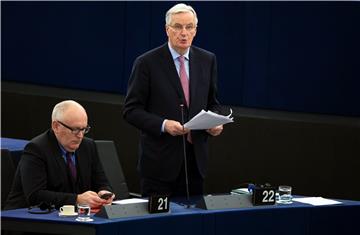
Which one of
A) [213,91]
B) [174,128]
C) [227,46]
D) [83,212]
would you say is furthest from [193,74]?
[227,46]

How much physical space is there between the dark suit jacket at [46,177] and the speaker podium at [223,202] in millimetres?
612

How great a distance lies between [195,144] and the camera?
4.57 meters

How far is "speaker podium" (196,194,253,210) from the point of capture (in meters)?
4.11

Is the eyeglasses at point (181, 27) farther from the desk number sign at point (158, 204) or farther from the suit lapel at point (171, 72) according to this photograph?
the desk number sign at point (158, 204)

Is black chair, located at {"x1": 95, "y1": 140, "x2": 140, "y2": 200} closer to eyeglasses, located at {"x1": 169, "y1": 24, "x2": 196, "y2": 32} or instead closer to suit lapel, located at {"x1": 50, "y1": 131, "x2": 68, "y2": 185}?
eyeglasses, located at {"x1": 169, "y1": 24, "x2": 196, "y2": 32}

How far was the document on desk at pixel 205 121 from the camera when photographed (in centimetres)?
418

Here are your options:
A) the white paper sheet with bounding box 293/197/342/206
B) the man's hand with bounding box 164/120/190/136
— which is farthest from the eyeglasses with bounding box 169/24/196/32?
the white paper sheet with bounding box 293/197/342/206

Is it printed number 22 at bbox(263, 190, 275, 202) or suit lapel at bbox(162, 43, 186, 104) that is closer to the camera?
printed number 22 at bbox(263, 190, 275, 202)

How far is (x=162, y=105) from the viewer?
4645 millimetres

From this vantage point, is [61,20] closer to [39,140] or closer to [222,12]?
[222,12]

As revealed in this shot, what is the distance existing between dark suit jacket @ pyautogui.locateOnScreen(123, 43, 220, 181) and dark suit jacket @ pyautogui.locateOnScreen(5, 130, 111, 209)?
1.40 feet

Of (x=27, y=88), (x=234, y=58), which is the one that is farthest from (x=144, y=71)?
(x=27, y=88)

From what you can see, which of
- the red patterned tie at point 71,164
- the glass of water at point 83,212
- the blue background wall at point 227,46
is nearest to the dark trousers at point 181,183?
the red patterned tie at point 71,164

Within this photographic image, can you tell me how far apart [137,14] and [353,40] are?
1812mm
